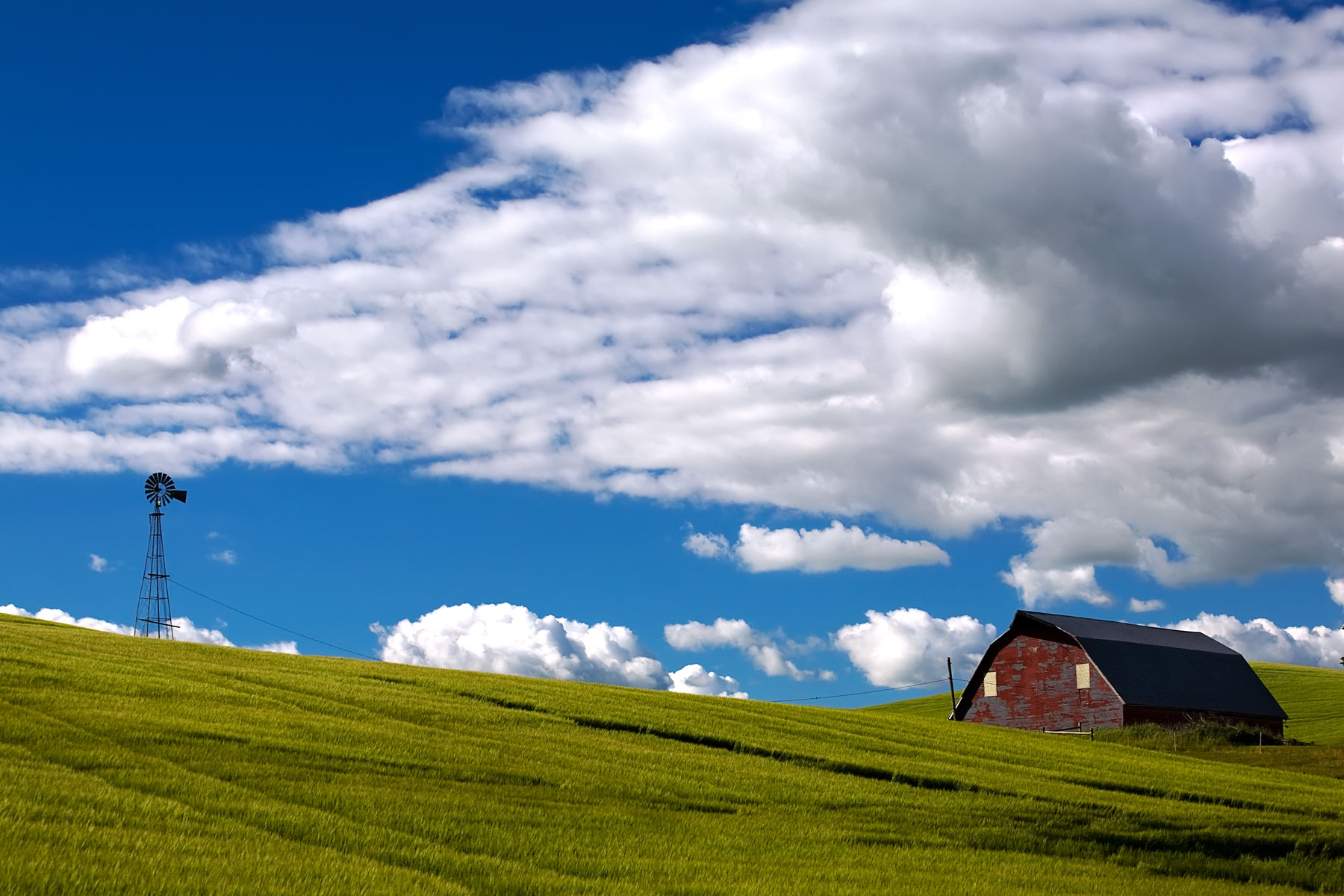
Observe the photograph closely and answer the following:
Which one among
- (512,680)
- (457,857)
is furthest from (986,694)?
(457,857)

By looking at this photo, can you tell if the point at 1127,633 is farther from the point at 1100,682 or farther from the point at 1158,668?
the point at 1100,682

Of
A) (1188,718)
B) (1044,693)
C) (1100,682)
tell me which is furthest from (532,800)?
(1188,718)

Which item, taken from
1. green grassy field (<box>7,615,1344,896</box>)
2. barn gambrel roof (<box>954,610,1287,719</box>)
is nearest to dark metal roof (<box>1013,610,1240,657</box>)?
barn gambrel roof (<box>954,610,1287,719</box>)

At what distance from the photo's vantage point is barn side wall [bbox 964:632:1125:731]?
219ft

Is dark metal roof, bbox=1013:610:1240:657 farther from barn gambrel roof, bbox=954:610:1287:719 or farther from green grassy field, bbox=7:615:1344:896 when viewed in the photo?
green grassy field, bbox=7:615:1344:896

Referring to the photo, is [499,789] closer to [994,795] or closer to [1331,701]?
[994,795]

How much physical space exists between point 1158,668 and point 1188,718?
141 inches

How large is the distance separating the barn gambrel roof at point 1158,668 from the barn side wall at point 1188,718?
0.94 feet

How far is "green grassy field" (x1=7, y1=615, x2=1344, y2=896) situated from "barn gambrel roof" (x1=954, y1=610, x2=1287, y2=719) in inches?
1120

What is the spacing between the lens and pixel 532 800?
2041 centimetres

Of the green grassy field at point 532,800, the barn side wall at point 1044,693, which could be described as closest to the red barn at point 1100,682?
the barn side wall at point 1044,693

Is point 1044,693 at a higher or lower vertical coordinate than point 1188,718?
higher

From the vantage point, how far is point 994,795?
91.1 feet

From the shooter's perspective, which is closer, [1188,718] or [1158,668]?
[1188,718]
